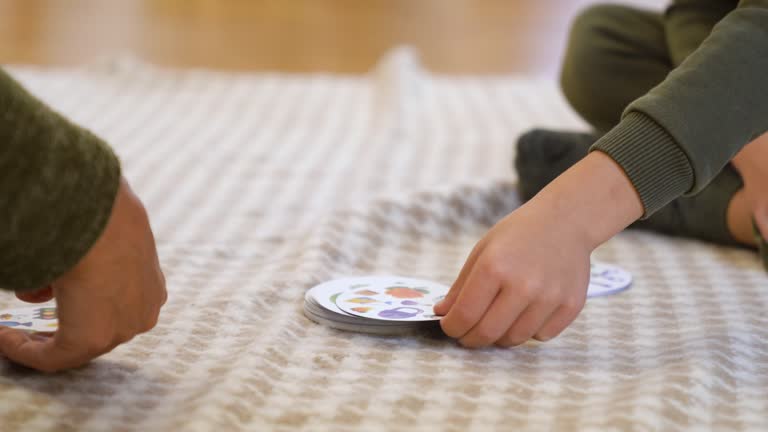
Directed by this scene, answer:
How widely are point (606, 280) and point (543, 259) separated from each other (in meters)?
0.26

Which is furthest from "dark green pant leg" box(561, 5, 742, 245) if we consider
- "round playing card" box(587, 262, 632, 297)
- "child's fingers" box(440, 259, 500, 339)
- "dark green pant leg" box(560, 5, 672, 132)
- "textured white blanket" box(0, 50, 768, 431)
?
"child's fingers" box(440, 259, 500, 339)

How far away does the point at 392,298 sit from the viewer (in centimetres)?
75

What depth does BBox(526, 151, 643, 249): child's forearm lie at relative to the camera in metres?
0.64

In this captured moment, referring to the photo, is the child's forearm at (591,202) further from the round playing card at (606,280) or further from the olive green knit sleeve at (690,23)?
the olive green knit sleeve at (690,23)

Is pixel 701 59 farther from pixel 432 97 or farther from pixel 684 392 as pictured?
pixel 432 97

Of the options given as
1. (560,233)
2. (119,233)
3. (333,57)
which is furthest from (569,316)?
(333,57)

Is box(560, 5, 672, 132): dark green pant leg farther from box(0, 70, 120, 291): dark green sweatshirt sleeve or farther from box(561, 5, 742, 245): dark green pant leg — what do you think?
box(0, 70, 120, 291): dark green sweatshirt sleeve

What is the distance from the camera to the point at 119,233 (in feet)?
1.82

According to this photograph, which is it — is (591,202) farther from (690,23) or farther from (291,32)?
(291,32)

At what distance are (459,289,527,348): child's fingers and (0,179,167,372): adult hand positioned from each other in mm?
209

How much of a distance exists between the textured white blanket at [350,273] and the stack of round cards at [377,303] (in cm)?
1

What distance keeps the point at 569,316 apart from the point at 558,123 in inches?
37.7


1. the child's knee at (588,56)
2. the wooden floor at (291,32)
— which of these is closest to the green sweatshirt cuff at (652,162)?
the child's knee at (588,56)

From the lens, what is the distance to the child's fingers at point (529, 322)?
636 mm
